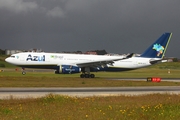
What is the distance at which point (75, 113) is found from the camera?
47.0 ft

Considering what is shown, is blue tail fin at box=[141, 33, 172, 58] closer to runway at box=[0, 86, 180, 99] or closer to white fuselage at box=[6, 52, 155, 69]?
white fuselage at box=[6, 52, 155, 69]

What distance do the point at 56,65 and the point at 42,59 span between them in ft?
8.24

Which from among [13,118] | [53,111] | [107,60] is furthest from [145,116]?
[107,60]

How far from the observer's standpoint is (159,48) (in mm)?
59531

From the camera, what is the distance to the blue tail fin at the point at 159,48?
5953cm

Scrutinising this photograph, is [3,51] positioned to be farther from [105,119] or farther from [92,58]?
[105,119]

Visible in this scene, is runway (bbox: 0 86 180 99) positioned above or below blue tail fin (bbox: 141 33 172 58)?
below

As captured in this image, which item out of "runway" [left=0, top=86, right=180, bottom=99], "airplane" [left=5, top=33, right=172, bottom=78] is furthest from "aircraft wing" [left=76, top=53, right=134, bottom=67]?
"runway" [left=0, top=86, right=180, bottom=99]

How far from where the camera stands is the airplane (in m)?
52.0

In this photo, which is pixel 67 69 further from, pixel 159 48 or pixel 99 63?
pixel 159 48

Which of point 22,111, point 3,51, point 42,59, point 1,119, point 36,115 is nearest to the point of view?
point 1,119

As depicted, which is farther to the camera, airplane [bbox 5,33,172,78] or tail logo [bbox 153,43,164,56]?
tail logo [bbox 153,43,164,56]

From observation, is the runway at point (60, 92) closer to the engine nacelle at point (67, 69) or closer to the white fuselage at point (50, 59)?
the engine nacelle at point (67, 69)

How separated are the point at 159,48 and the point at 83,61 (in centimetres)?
1500
